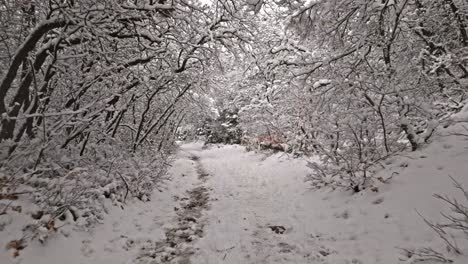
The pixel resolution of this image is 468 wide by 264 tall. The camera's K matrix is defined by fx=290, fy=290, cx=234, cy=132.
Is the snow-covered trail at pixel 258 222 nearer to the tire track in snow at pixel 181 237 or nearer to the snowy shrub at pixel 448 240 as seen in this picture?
the tire track in snow at pixel 181 237

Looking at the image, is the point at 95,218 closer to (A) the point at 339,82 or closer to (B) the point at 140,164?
(B) the point at 140,164

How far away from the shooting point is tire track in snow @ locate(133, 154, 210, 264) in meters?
4.24

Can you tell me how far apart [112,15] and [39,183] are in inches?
113

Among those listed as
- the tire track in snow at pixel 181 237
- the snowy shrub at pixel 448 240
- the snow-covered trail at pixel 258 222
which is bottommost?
the tire track in snow at pixel 181 237

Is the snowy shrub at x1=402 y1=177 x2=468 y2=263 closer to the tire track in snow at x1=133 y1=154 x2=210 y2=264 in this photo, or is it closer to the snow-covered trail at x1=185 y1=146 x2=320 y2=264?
the snow-covered trail at x1=185 y1=146 x2=320 y2=264

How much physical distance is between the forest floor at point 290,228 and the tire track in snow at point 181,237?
2cm

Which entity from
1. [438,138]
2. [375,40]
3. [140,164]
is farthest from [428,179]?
[140,164]

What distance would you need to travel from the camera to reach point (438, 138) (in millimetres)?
5496

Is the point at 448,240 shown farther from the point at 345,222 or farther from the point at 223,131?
the point at 223,131

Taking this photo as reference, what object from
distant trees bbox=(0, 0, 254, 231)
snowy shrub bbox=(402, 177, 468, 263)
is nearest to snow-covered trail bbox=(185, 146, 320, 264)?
snowy shrub bbox=(402, 177, 468, 263)

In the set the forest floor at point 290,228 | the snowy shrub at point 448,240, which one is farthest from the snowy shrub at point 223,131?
the snowy shrub at point 448,240

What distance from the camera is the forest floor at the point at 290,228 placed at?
12.8 feet

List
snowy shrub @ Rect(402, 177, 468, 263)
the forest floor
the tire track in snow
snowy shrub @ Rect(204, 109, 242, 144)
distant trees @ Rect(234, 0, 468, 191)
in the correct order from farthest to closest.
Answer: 1. snowy shrub @ Rect(204, 109, 242, 144)
2. distant trees @ Rect(234, 0, 468, 191)
3. the tire track in snow
4. the forest floor
5. snowy shrub @ Rect(402, 177, 468, 263)

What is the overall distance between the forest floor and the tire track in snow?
16 mm
